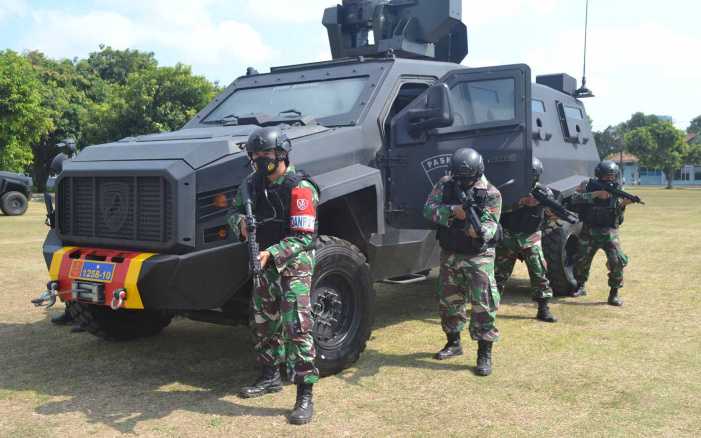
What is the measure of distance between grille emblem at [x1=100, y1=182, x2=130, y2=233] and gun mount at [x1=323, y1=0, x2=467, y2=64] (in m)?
3.39

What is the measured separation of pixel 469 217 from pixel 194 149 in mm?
1940

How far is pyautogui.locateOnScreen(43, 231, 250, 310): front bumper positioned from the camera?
4.29 metres

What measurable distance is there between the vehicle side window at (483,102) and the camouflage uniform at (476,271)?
0.78 meters

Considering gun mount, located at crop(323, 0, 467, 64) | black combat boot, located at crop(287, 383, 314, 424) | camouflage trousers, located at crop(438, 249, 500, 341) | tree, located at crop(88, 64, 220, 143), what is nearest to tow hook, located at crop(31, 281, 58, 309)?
black combat boot, located at crop(287, 383, 314, 424)

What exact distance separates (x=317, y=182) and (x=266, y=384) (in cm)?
140

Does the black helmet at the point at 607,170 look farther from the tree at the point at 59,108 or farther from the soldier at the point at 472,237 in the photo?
the tree at the point at 59,108

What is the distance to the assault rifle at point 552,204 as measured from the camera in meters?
6.23

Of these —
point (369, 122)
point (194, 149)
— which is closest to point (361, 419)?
point (194, 149)

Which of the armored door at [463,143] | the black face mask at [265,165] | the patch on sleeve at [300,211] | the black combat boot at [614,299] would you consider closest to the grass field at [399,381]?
the black combat boot at [614,299]

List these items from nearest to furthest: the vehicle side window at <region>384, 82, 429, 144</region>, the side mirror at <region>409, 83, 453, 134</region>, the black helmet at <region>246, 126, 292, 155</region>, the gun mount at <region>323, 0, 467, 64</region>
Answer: the black helmet at <region>246, 126, 292, 155</region> < the side mirror at <region>409, 83, 453, 134</region> < the vehicle side window at <region>384, 82, 429, 144</region> < the gun mount at <region>323, 0, 467, 64</region>

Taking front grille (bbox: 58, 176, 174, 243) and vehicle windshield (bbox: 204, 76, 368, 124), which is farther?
vehicle windshield (bbox: 204, 76, 368, 124)

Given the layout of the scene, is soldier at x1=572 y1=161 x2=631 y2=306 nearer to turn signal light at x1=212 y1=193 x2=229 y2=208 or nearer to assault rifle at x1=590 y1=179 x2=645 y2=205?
assault rifle at x1=590 y1=179 x2=645 y2=205

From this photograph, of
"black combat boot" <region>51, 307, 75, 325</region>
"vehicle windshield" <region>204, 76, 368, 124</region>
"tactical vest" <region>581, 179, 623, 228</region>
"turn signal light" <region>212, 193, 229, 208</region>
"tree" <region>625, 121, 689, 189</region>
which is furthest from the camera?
"tree" <region>625, 121, 689, 189</region>

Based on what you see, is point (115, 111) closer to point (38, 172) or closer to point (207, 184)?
point (38, 172)
